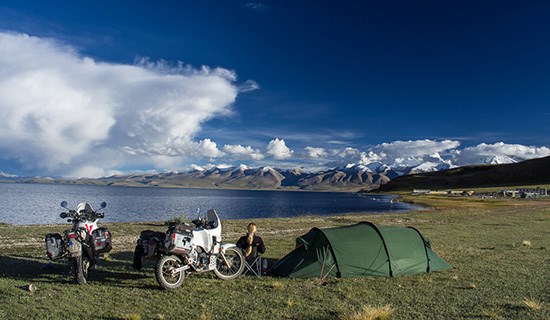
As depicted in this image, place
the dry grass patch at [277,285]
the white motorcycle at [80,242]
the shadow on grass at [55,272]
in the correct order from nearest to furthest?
the white motorcycle at [80,242], the dry grass patch at [277,285], the shadow on grass at [55,272]

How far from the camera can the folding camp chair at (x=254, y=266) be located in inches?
581

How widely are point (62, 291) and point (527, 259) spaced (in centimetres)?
1849

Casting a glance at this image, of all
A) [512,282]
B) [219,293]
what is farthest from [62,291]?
[512,282]

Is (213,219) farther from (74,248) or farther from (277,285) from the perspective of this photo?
(74,248)

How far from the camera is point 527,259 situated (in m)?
18.1

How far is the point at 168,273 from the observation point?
40.2 ft

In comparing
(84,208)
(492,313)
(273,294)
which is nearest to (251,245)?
(273,294)

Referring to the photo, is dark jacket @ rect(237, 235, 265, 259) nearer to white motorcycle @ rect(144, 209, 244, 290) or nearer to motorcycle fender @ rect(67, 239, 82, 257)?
white motorcycle @ rect(144, 209, 244, 290)

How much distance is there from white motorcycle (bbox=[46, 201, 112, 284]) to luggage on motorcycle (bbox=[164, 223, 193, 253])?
8.88 feet

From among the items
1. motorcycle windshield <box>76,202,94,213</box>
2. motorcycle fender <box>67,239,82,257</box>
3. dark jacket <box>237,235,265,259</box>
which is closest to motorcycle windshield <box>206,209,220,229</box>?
dark jacket <box>237,235,265,259</box>

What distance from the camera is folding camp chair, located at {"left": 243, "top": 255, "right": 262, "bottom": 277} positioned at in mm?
14758

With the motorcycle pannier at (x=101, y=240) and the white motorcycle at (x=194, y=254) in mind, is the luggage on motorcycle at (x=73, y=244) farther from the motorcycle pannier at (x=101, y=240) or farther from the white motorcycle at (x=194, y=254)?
the white motorcycle at (x=194, y=254)

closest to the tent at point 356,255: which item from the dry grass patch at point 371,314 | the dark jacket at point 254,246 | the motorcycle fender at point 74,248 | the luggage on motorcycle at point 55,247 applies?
the dark jacket at point 254,246

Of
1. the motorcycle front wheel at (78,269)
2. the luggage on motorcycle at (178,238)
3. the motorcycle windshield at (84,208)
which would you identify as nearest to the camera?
the luggage on motorcycle at (178,238)
